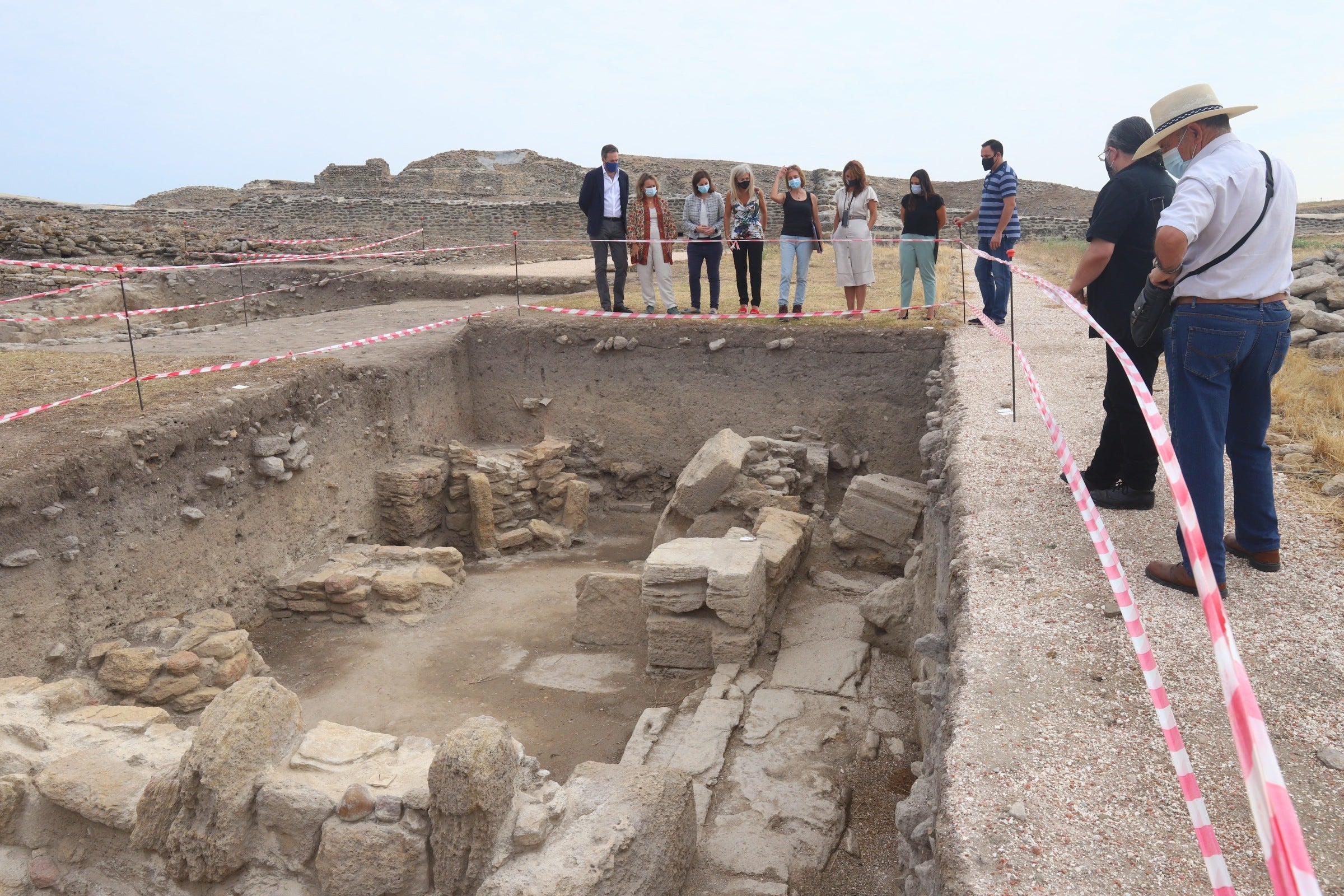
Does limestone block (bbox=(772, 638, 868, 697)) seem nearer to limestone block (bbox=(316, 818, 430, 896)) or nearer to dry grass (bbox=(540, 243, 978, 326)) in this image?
limestone block (bbox=(316, 818, 430, 896))

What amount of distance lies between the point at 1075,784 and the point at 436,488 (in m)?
7.86

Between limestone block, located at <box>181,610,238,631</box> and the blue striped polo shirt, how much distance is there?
731 centimetres

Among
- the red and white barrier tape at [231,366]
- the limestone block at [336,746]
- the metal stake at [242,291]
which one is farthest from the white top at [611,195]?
the limestone block at [336,746]

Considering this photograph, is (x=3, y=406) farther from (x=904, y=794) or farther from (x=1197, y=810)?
(x=1197, y=810)

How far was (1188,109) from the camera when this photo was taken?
318 centimetres

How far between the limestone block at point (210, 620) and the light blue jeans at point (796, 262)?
247 inches

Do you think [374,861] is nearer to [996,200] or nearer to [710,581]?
[710,581]

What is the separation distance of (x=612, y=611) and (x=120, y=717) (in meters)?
3.33

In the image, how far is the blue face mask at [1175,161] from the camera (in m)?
3.24

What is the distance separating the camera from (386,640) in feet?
23.4

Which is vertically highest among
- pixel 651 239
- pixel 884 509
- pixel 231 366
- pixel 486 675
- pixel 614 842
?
pixel 651 239

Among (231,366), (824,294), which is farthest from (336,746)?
(824,294)

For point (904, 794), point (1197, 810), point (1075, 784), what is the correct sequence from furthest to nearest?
point (904, 794) → point (1075, 784) → point (1197, 810)

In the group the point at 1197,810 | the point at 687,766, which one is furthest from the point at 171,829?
the point at 1197,810
